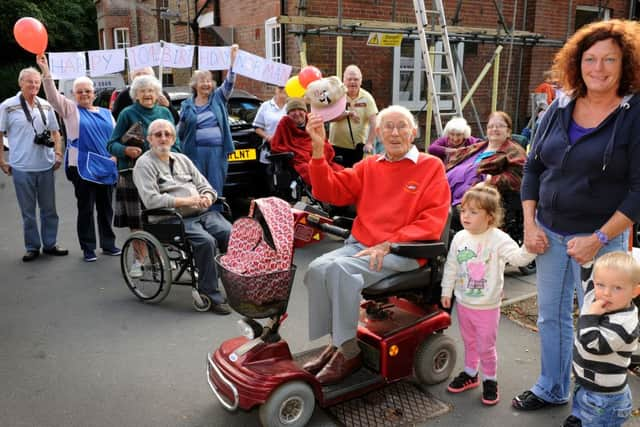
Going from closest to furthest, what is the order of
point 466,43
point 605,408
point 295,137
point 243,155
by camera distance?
1. point 605,408
2. point 295,137
3. point 243,155
4. point 466,43

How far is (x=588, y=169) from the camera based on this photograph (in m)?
2.51

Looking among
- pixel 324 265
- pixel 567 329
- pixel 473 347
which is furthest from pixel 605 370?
pixel 324 265

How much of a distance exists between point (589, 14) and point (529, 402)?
42.0ft

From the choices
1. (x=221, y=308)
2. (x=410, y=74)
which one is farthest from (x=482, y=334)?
(x=410, y=74)

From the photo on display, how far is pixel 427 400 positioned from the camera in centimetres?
314

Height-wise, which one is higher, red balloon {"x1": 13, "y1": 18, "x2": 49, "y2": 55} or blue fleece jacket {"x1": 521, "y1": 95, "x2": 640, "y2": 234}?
red balloon {"x1": 13, "y1": 18, "x2": 49, "y2": 55}

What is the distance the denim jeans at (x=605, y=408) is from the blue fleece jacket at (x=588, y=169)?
75 cm

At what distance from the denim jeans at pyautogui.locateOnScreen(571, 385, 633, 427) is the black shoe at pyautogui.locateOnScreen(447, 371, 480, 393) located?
29.7 inches

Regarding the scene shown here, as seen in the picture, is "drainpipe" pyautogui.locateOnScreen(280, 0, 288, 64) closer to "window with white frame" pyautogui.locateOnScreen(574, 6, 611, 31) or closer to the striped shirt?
"window with white frame" pyautogui.locateOnScreen(574, 6, 611, 31)

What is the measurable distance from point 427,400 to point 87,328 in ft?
8.52

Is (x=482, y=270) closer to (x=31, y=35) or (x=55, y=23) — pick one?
(x=31, y=35)

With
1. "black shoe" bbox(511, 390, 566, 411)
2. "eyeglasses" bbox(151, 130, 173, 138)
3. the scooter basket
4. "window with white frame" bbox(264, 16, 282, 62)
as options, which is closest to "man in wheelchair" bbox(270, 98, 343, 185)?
"eyeglasses" bbox(151, 130, 173, 138)

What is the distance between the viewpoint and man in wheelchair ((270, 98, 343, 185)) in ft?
19.6

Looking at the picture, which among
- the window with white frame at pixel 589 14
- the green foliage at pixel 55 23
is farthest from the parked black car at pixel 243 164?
the green foliage at pixel 55 23
